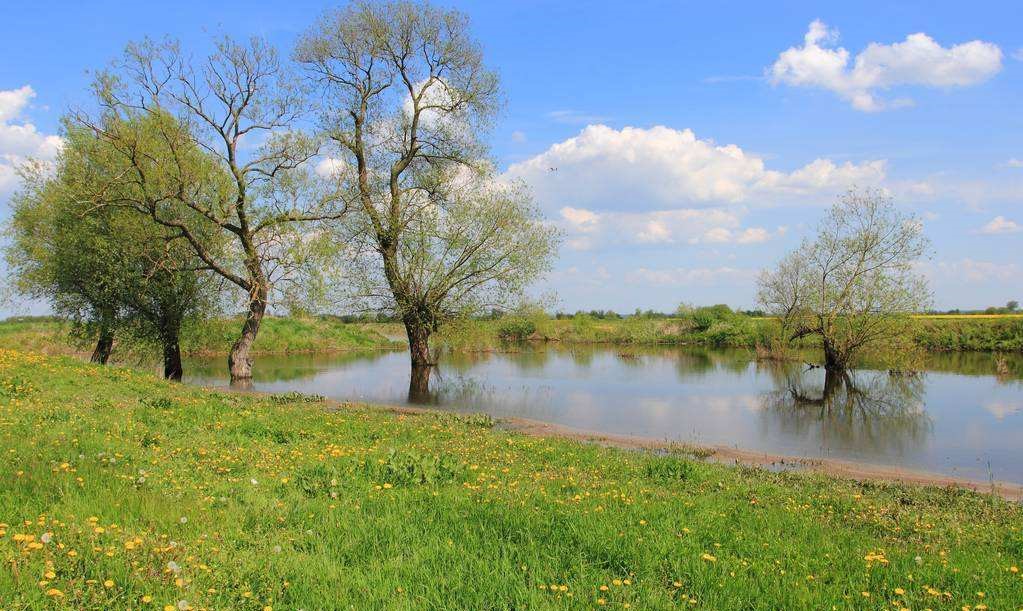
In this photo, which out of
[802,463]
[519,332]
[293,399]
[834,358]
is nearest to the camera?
[802,463]

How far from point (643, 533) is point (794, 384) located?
979 inches

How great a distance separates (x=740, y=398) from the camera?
23594 millimetres

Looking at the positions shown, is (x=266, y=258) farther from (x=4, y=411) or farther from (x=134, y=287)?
(x=4, y=411)

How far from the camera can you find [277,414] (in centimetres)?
1395

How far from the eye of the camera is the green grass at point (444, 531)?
479cm

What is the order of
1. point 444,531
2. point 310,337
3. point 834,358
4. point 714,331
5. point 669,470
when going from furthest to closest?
1. point 714,331
2. point 310,337
3. point 834,358
4. point 669,470
5. point 444,531

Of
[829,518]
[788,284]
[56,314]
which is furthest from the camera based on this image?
[788,284]

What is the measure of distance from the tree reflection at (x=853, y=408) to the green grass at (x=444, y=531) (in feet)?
22.4

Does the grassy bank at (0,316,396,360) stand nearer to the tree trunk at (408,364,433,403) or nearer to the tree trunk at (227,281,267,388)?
the tree trunk at (227,281,267,388)

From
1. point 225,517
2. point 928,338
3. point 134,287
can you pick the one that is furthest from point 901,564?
point 928,338

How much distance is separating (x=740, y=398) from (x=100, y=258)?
76.6 feet

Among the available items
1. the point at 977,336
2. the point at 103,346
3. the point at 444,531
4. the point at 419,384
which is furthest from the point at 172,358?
the point at 977,336

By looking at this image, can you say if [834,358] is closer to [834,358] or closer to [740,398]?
[834,358]

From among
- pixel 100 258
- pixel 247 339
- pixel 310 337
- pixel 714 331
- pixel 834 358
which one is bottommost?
pixel 310 337
